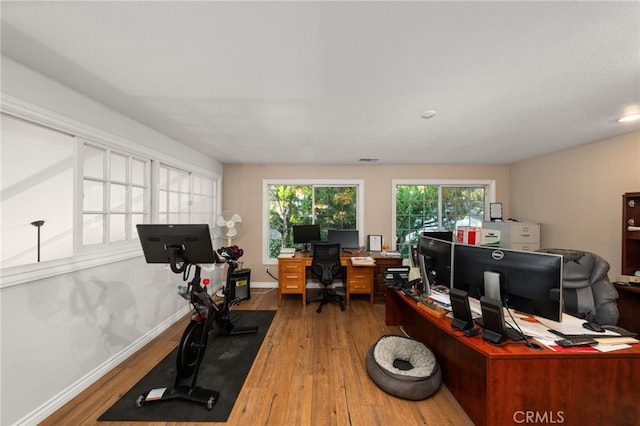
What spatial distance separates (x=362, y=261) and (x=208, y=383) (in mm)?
2374

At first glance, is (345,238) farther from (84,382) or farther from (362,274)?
(84,382)

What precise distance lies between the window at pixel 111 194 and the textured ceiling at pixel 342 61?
1.72ft

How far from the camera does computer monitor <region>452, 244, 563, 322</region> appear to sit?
1358mm

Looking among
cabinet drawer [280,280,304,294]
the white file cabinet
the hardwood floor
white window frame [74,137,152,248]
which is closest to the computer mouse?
the hardwood floor

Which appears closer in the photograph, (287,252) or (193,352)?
(193,352)

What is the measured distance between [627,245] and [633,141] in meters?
1.21

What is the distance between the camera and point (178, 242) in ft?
5.65

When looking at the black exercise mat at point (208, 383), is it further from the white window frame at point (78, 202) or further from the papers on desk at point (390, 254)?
the papers on desk at point (390, 254)

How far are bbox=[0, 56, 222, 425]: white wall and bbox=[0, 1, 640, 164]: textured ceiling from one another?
17 cm

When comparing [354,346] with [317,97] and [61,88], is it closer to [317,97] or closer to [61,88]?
[317,97]

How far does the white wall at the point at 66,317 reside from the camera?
4.81 feet

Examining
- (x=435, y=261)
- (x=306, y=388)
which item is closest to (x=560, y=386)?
(x=435, y=261)

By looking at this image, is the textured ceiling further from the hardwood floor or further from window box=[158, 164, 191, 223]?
the hardwood floor

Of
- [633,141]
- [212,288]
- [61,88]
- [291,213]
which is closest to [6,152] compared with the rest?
[61,88]
